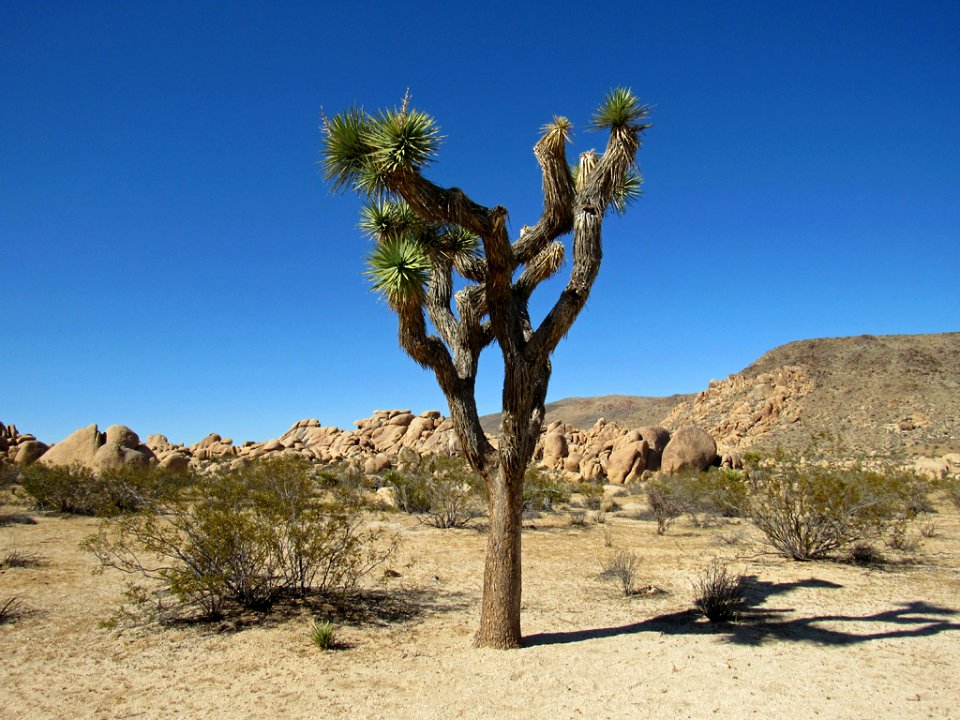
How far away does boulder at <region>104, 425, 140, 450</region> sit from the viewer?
29.9 meters

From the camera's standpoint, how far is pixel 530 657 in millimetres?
6320

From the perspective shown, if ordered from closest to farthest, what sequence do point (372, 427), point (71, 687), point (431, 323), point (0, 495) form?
point (71, 687)
point (431, 323)
point (0, 495)
point (372, 427)

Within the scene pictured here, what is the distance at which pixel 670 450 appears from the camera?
3269 cm

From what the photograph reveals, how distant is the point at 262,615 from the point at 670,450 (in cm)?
2797

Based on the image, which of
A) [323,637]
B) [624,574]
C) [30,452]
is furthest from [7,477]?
[624,574]

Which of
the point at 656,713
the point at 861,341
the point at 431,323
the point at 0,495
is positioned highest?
the point at 861,341

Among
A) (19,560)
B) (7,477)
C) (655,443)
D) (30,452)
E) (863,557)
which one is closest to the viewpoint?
(19,560)

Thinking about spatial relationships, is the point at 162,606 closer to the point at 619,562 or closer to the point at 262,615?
the point at 262,615

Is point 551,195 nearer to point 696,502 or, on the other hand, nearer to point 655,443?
point 696,502

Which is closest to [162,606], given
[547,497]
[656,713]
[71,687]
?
[71,687]

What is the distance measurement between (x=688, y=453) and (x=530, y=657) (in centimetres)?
2754

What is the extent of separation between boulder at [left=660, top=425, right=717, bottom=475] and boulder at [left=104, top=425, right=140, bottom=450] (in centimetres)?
2601

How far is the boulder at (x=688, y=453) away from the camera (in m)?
31.6

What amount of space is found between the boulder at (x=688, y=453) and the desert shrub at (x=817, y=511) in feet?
65.4
